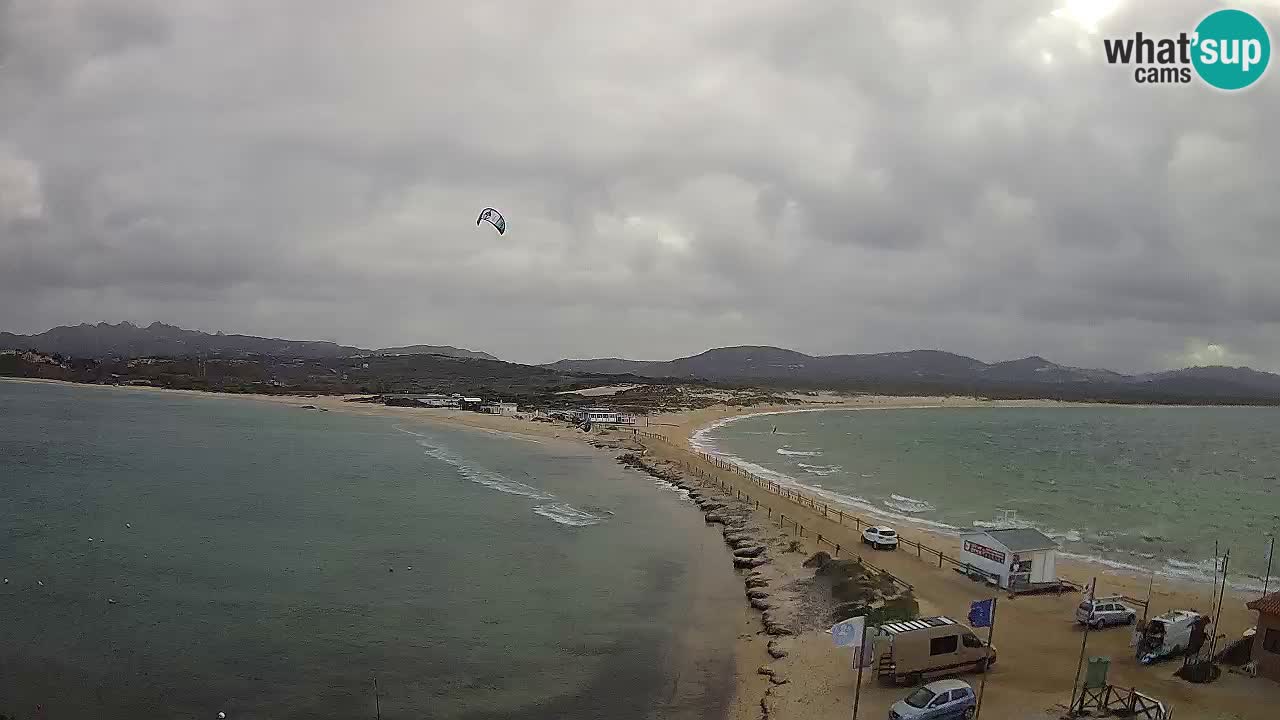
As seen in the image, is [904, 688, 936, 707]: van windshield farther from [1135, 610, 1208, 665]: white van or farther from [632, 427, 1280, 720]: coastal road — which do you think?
[1135, 610, 1208, 665]: white van

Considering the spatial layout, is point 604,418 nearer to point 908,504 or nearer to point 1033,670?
point 908,504

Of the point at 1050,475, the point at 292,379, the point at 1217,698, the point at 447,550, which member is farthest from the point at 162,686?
the point at 292,379

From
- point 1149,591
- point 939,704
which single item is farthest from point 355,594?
point 1149,591

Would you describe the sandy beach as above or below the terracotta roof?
below

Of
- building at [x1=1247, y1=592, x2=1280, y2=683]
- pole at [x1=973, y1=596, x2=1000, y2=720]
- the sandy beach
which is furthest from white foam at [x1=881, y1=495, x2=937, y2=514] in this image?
pole at [x1=973, y1=596, x2=1000, y2=720]

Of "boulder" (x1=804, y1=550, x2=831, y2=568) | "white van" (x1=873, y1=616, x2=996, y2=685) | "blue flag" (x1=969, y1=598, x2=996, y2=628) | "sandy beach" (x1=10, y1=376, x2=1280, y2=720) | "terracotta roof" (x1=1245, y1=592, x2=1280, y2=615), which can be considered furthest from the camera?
"boulder" (x1=804, y1=550, x2=831, y2=568)

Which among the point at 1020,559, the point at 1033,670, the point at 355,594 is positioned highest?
the point at 1020,559

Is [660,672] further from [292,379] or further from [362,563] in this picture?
[292,379]

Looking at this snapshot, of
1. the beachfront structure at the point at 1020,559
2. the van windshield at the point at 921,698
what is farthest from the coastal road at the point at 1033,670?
the van windshield at the point at 921,698

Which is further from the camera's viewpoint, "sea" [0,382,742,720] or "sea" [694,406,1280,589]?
"sea" [694,406,1280,589]
